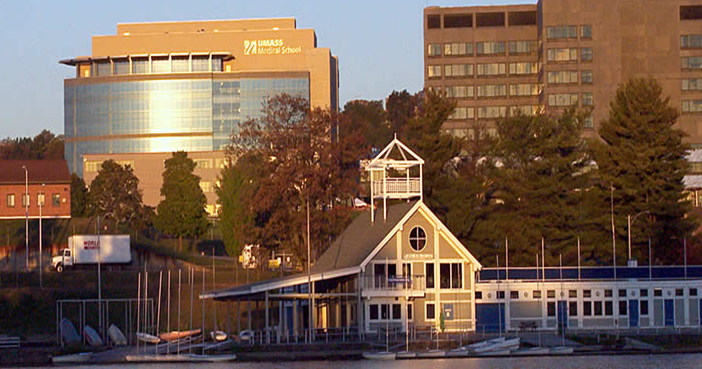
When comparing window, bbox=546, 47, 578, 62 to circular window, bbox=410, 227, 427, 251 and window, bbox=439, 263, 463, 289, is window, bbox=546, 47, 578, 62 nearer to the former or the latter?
window, bbox=439, 263, 463, 289

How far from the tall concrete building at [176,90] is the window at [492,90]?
23.7 metres

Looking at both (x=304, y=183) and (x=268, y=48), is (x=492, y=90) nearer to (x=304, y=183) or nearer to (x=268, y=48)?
(x=268, y=48)

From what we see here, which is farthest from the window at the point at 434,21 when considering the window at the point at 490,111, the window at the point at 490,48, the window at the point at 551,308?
the window at the point at 551,308

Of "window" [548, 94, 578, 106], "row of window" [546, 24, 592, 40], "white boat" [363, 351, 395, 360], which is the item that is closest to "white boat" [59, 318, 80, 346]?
"white boat" [363, 351, 395, 360]

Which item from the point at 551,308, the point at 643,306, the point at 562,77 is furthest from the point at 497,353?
the point at 562,77

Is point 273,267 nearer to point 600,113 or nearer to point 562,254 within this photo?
point 562,254

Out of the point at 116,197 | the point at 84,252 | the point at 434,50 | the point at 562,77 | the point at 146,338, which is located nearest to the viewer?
the point at 146,338

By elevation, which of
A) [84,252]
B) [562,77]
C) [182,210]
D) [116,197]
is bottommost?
[84,252]

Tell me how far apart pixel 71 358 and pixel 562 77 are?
12775 centimetres

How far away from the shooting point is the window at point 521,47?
181000 millimetres

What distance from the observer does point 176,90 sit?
178875 millimetres

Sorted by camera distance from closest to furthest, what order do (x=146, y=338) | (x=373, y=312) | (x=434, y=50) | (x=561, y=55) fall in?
(x=146, y=338)
(x=373, y=312)
(x=561, y=55)
(x=434, y=50)

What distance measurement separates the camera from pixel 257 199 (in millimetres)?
84250

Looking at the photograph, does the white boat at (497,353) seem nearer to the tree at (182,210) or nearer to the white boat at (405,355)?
the white boat at (405,355)
